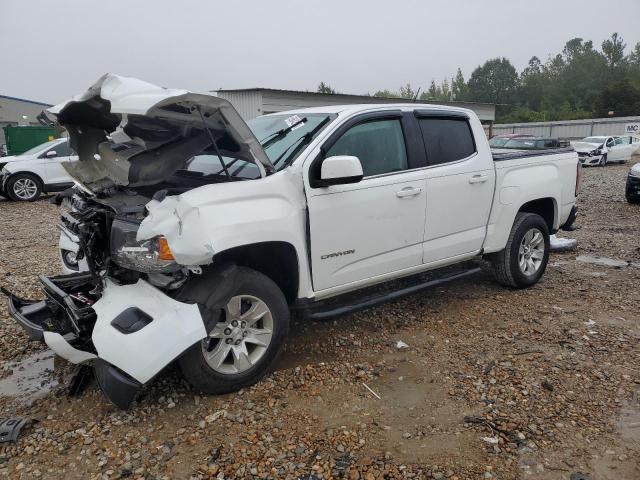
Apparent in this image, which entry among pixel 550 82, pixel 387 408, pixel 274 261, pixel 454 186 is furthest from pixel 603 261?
pixel 550 82

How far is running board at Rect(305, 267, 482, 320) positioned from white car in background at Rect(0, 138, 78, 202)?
35.2 ft

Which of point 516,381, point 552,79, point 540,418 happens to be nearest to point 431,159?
point 516,381

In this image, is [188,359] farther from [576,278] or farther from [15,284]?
[576,278]

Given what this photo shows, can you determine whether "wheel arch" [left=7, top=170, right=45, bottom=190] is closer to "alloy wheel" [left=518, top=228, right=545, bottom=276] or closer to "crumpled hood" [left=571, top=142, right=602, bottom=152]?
"alloy wheel" [left=518, top=228, right=545, bottom=276]

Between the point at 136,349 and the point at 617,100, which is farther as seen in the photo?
the point at 617,100

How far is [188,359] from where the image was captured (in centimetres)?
299

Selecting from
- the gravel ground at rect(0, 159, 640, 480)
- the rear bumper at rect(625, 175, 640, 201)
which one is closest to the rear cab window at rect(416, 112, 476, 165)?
the gravel ground at rect(0, 159, 640, 480)

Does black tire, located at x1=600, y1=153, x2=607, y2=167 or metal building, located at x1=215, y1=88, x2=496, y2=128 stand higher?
metal building, located at x1=215, y1=88, x2=496, y2=128

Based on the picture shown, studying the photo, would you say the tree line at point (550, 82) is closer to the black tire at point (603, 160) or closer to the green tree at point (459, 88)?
the green tree at point (459, 88)

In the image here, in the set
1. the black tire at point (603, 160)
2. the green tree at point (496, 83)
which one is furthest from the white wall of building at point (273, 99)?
the green tree at point (496, 83)

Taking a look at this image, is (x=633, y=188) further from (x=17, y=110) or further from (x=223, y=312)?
(x=17, y=110)

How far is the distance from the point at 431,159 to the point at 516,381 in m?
1.94

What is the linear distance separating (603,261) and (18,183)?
1289 cm

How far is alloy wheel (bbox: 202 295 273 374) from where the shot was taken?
10.3 ft
